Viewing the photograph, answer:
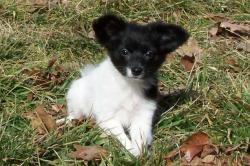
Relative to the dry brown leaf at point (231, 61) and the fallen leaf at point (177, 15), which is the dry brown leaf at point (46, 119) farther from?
the fallen leaf at point (177, 15)

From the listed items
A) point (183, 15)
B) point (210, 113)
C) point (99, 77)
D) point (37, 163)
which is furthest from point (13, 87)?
point (183, 15)

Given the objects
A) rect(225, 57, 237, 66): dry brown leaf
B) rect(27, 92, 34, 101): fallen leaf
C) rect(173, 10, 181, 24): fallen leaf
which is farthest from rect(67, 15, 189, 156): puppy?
rect(173, 10, 181, 24): fallen leaf

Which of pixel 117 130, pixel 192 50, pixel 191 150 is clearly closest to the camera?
pixel 191 150

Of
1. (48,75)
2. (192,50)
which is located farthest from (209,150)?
(192,50)

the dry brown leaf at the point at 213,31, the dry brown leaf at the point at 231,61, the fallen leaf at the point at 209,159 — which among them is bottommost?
the fallen leaf at the point at 209,159

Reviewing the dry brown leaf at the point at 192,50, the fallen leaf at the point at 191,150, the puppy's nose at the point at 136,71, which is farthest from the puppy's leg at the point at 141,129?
the dry brown leaf at the point at 192,50

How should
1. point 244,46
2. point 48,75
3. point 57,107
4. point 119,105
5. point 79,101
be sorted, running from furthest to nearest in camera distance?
point 244,46 < point 48,75 < point 57,107 < point 79,101 < point 119,105

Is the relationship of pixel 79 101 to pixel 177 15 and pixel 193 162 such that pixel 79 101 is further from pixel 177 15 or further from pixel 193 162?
pixel 177 15
